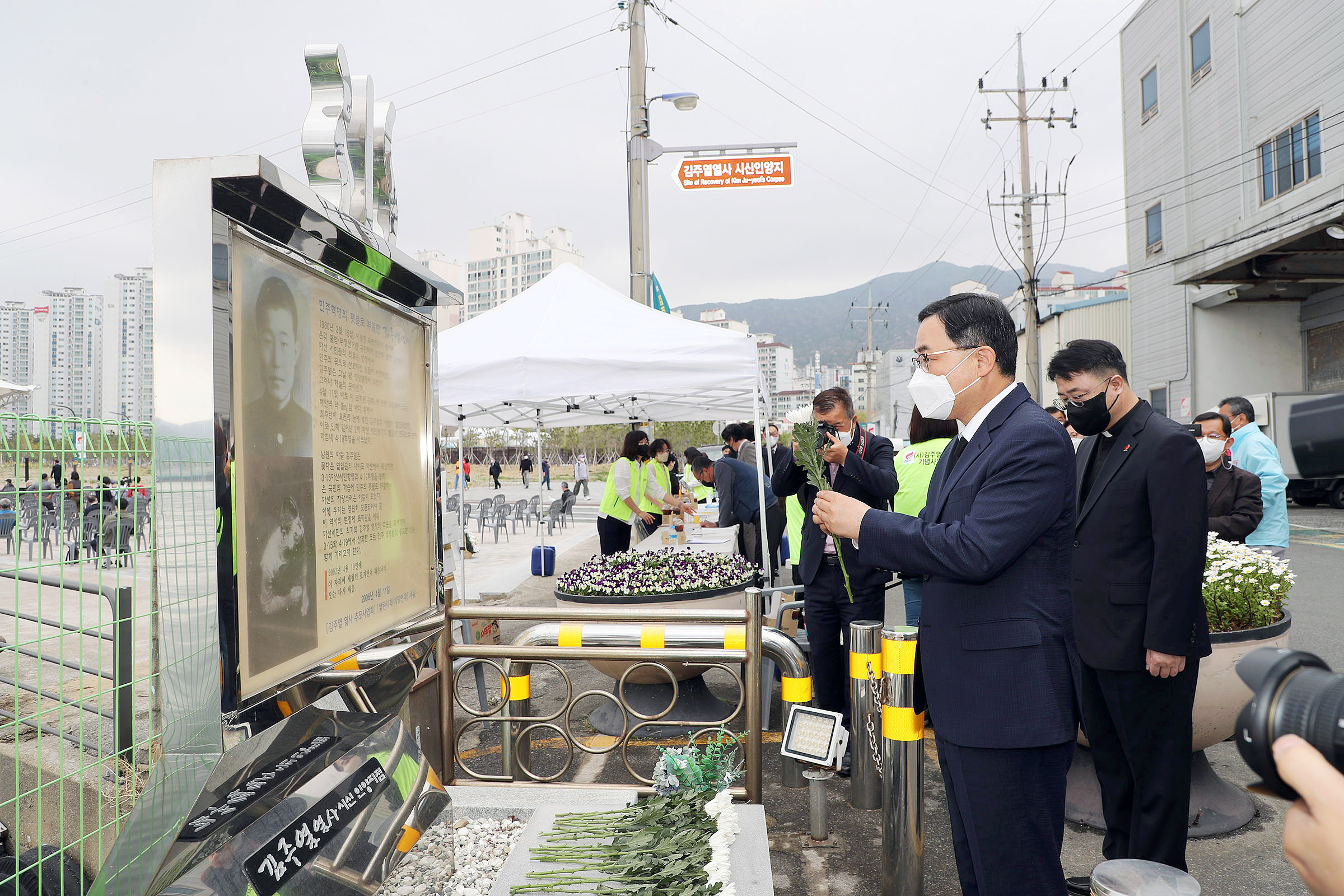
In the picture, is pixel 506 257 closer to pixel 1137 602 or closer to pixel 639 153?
pixel 639 153

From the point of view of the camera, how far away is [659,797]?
2.99m

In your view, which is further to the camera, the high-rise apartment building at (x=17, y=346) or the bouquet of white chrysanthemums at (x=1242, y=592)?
the high-rise apartment building at (x=17, y=346)

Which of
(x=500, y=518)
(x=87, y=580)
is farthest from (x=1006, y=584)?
(x=500, y=518)

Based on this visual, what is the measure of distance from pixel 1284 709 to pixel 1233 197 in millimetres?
21777

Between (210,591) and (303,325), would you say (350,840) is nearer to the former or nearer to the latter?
(210,591)

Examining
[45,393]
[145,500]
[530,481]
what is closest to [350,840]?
[145,500]

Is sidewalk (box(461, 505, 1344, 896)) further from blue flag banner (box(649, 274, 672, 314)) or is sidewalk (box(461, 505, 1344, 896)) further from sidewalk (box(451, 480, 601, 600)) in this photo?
blue flag banner (box(649, 274, 672, 314))

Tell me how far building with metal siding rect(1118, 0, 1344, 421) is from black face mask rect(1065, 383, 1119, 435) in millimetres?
14320

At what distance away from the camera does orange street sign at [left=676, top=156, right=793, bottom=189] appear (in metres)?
9.38

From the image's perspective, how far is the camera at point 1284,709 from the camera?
0.85 m

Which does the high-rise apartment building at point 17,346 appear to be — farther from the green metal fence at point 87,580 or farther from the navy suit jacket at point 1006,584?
the navy suit jacket at point 1006,584

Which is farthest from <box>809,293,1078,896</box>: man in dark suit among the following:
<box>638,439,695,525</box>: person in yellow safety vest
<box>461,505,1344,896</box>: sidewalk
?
<box>638,439,695,525</box>: person in yellow safety vest

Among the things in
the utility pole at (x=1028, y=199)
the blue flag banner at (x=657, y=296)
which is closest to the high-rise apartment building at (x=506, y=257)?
the utility pole at (x=1028, y=199)

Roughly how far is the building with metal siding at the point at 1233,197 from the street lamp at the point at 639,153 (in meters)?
11.7
